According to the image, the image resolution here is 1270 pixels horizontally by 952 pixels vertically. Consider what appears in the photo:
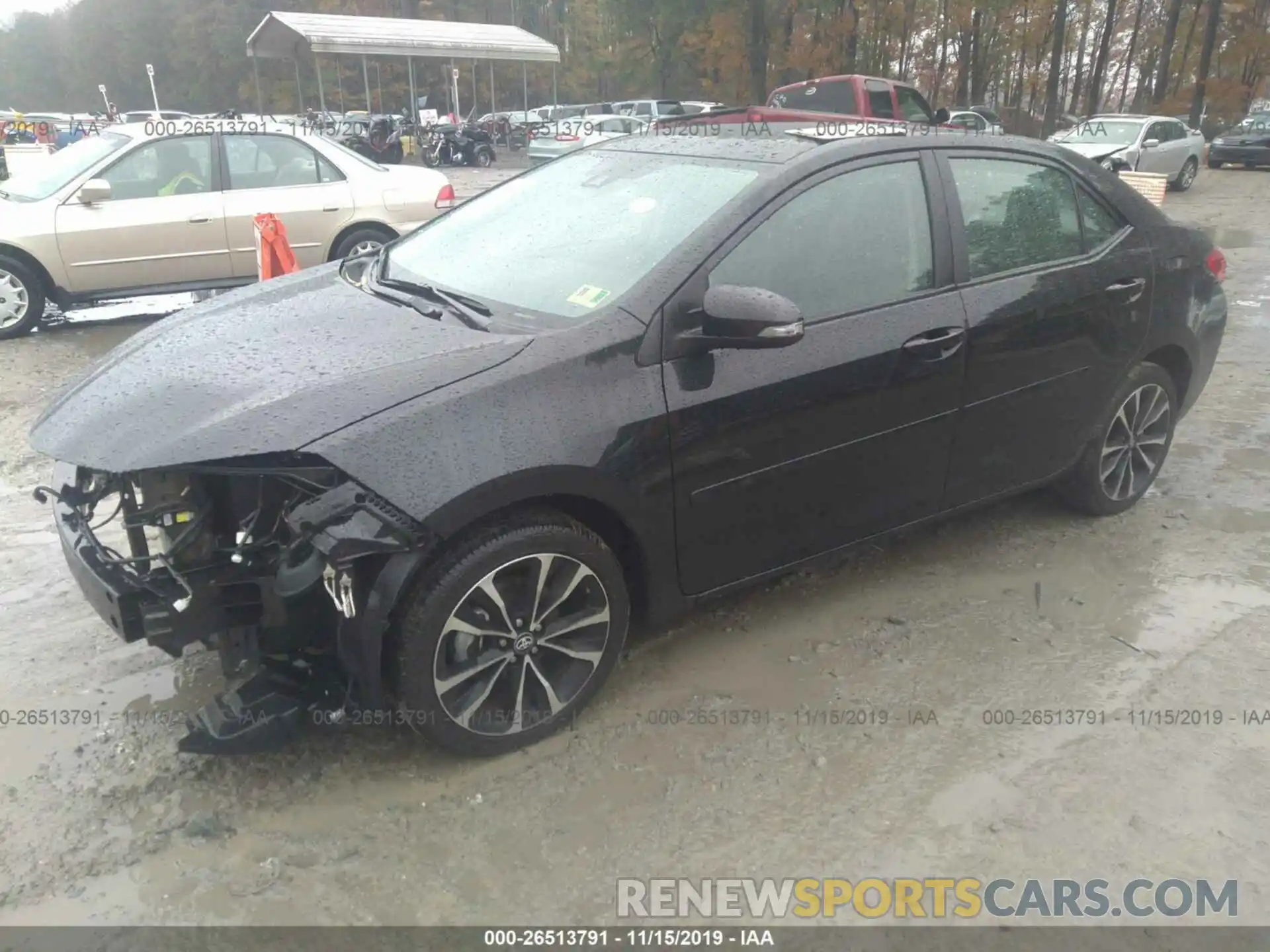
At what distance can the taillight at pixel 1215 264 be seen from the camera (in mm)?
4359

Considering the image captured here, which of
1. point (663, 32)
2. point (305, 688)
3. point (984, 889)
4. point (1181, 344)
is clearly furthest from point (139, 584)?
point (663, 32)

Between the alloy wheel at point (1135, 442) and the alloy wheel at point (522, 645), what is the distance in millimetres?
2595

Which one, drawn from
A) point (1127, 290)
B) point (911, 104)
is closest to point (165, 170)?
point (1127, 290)

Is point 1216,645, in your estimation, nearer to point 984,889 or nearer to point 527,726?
point 984,889

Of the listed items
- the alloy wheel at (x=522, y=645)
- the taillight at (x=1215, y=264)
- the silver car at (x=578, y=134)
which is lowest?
the silver car at (x=578, y=134)

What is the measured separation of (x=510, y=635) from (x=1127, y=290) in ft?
9.53

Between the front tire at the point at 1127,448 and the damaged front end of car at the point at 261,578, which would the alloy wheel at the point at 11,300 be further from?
the front tire at the point at 1127,448

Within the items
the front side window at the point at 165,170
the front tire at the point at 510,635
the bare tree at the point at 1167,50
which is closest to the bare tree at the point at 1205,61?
the bare tree at the point at 1167,50

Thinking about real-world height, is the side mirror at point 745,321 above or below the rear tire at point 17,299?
above

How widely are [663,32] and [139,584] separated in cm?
4337

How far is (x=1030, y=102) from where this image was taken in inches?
1969

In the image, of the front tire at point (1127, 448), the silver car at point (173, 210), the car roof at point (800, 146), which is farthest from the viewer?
the silver car at point (173, 210)

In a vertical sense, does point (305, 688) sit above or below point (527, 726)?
above

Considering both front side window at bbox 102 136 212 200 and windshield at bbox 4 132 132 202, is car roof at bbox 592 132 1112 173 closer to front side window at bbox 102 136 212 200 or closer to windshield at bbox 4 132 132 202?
front side window at bbox 102 136 212 200
